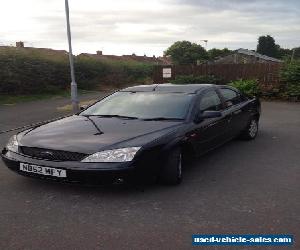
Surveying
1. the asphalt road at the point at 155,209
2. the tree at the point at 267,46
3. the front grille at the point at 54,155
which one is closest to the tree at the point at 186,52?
the tree at the point at 267,46

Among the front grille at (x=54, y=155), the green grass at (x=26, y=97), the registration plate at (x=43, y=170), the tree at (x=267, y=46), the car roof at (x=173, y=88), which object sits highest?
the tree at (x=267, y=46)

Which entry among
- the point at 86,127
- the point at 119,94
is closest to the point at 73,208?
the point at 86,127

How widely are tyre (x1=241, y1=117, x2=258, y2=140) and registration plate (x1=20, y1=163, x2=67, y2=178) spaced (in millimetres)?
4533

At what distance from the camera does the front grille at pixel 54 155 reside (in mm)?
4824

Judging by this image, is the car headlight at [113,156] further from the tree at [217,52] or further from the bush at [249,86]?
the tree at [217,52]

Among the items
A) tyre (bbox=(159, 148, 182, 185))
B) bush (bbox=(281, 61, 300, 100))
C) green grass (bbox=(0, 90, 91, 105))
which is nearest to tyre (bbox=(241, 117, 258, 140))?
tyre (bbox=(159, 148, 182, 185))

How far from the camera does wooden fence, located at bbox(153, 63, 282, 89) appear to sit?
62.2 ft

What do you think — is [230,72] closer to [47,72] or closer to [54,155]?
[47,72]

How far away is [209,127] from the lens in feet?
20.9

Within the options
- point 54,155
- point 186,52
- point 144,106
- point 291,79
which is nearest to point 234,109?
point 144,106

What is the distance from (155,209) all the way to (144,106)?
2.10m

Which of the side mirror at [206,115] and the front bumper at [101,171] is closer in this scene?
the front bumper at [101,171]

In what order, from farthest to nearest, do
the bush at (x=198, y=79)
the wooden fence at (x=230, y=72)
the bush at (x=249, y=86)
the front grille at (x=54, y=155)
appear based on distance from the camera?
the bush at (x=198, y=79)
the wooden fence at (x=230, y=72)
the bush at (x=249, y=86)
the front grille at (x=54, y=155)

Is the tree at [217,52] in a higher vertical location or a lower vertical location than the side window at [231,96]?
higher
